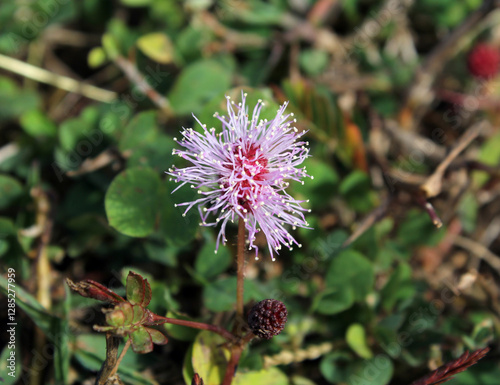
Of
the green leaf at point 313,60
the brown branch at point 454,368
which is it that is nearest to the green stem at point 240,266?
the brown branch at point 454,368

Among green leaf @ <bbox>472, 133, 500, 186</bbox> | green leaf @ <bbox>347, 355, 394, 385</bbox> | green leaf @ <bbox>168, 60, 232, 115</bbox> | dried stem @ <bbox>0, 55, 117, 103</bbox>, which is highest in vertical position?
dried stem @ <bbox>0, 55, 117, 103</bbox>

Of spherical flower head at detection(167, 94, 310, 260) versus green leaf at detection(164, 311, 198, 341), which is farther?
green leaf at detection(164, 311, 198, 341)

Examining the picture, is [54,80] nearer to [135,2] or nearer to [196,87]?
[135,2]

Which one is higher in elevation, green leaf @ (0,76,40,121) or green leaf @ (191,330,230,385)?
green leaf @ (0,76,40,121)

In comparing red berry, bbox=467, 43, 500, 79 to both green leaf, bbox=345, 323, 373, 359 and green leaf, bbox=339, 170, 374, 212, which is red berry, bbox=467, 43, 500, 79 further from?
green leaf, bbox=345, 323, 373, 359

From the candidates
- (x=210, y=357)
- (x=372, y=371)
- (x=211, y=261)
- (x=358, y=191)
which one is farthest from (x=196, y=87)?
(x=372, y=371)

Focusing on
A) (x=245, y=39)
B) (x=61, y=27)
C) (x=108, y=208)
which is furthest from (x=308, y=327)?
(x=61, y=27)

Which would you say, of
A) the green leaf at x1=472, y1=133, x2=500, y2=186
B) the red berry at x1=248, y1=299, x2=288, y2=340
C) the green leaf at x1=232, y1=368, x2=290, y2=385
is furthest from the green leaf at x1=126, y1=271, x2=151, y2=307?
the green leaf at x1=472, y1=133, x2=500, y2=186

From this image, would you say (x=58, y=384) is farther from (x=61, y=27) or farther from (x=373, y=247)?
(x=61, y=27)
